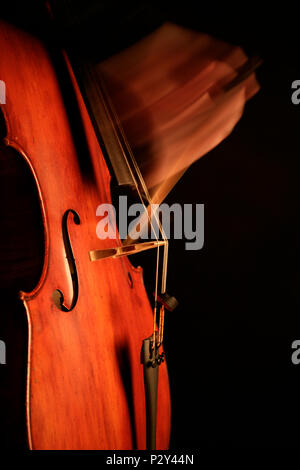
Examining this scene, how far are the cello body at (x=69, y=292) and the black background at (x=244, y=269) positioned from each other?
514 millimetres

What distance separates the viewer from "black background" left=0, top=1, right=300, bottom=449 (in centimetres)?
112

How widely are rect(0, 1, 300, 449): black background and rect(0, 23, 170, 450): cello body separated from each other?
51 centimetres

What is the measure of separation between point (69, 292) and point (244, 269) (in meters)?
0.78

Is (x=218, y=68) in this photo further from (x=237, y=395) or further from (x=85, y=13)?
(x=237, y=395)

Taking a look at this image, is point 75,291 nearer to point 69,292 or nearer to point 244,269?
point 69,292

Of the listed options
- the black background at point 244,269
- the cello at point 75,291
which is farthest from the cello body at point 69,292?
the black background at point 244,269

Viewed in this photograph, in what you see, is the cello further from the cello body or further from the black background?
the black background

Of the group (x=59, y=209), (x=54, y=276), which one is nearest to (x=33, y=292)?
(x=54, y=276)

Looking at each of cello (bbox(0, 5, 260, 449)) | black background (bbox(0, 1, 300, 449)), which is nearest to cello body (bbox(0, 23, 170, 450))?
cello (bbox(0, 5, 260, 449))

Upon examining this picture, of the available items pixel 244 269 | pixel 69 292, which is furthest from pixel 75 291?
pixel 244 269

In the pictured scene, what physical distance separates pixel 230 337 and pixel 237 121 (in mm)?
777

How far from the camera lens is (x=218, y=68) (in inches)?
38.9

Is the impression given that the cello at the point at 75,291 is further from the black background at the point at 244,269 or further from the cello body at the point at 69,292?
the black background at the point at 244,269

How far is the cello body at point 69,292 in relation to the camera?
539mm
